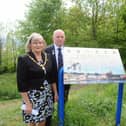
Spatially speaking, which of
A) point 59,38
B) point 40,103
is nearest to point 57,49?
point 59,38

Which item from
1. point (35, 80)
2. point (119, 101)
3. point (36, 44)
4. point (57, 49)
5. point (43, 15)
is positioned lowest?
point (119, 101)

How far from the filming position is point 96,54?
4.40 metres

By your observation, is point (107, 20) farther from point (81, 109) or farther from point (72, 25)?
point (81, 109)

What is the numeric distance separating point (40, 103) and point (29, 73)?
1.43ft

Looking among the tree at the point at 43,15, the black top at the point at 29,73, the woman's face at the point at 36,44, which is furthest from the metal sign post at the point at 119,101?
the tree at the point at 43,15

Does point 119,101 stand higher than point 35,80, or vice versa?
point 35,80

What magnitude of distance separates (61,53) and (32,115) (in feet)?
3.52

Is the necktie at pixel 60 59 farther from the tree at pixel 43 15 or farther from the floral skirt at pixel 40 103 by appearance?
the tree at pixel 43 15

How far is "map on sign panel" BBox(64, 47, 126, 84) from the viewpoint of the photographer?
412 cm

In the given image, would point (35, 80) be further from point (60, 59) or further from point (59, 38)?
point (59, 38)

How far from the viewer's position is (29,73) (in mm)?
3953

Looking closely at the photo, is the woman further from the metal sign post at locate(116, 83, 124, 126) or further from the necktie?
the metal sign post at locate(116, 83, 124, 126)

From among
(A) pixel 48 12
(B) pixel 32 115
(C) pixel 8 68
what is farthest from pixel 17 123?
(C) pixel 8 68

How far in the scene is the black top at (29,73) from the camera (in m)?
3.92
